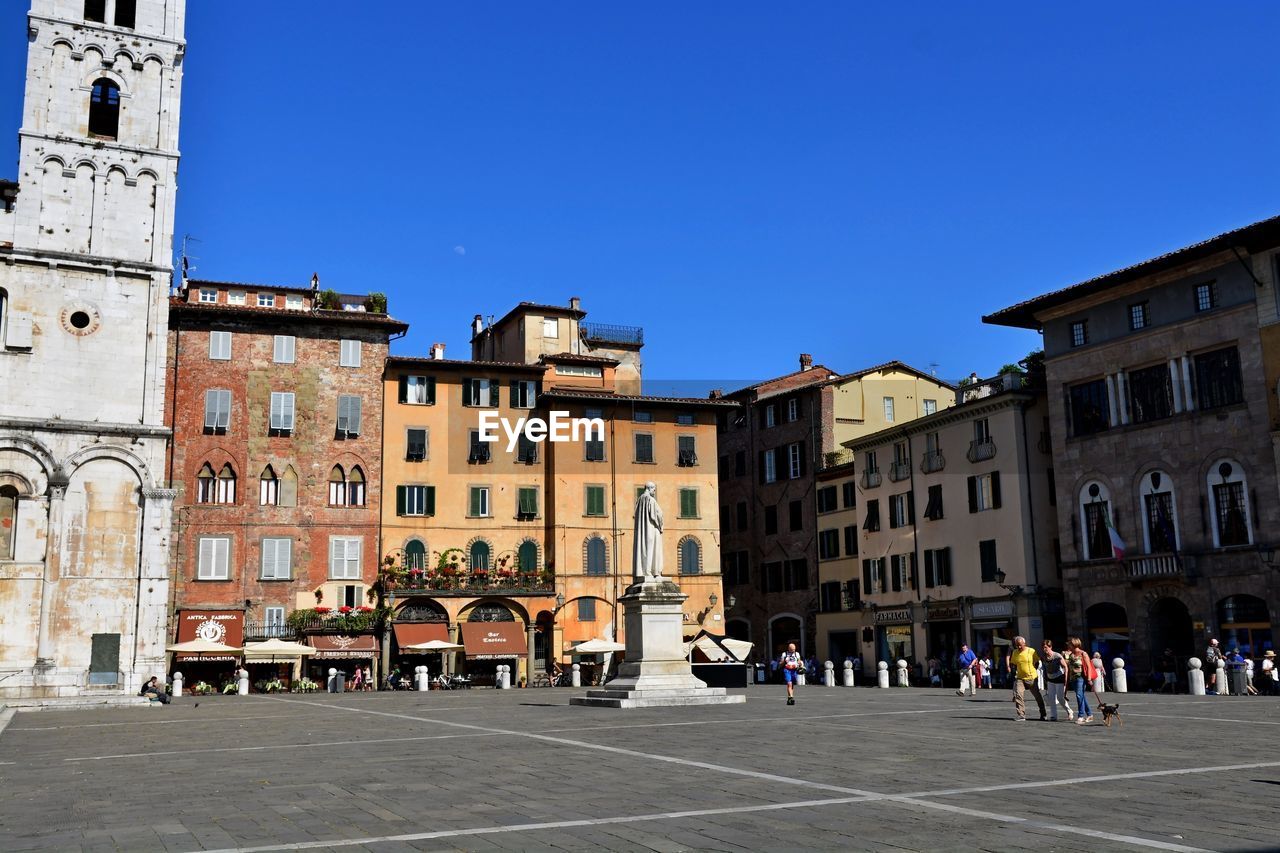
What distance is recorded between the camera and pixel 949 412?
174 ft

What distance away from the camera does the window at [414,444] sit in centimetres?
5534

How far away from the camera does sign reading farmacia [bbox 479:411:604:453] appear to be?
187 feet

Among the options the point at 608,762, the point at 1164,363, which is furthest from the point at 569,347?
the point at 608,762

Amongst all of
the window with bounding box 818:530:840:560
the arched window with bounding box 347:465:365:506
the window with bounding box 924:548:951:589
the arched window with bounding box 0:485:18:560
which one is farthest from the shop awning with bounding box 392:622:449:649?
the window with bounding box 924:548:951:589

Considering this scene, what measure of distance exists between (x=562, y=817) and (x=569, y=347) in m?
54.1

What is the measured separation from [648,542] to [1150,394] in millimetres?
23082

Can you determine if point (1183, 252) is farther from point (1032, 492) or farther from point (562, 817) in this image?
point (562, 817)

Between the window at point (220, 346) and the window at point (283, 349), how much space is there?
1923 mm

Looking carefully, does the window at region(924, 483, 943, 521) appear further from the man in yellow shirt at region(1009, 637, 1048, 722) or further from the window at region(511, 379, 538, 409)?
the man in yellow shirt at region(1009, 637, 1048, 722)

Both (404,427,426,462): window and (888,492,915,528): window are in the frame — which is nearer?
(404,427,426,462): window

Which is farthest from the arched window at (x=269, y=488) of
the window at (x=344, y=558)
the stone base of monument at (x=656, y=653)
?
the stone base of monument at (x=656, y=653)

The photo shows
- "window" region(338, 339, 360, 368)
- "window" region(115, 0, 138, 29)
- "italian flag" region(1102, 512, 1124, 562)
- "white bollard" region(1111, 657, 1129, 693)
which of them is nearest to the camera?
"white bollard" region(1111, 657, 1129, 693)

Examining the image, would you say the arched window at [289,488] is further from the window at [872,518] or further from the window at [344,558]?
the window at [872,518]

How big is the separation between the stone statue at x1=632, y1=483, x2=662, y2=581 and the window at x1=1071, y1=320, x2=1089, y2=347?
24153mm
